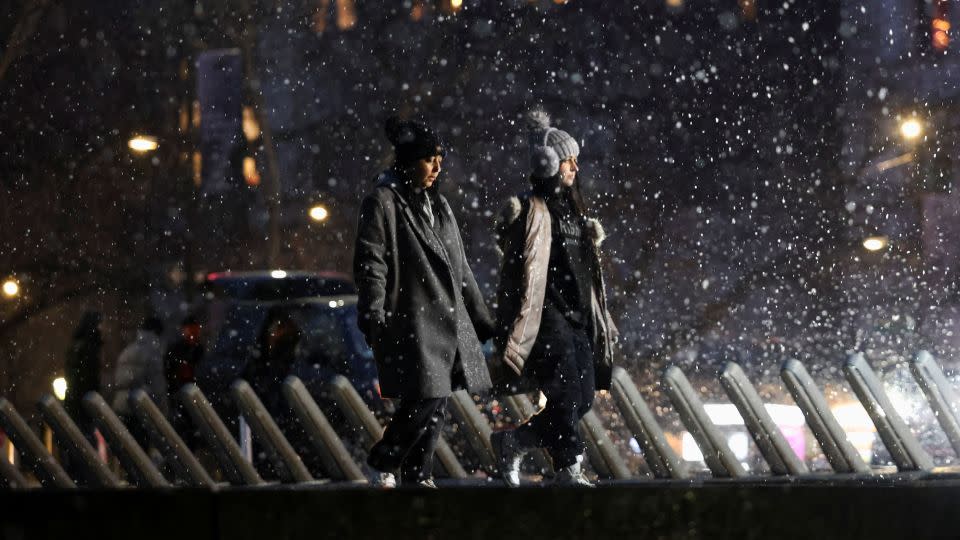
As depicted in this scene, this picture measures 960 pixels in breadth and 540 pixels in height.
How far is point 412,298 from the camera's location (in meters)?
6.41

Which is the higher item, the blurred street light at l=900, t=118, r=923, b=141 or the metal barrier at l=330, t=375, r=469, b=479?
the blurred street light at l=900, t=118, r=923, b=141

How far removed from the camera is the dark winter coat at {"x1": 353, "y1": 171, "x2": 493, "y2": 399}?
6.30 m

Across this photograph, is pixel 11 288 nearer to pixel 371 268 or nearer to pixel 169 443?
pixel 169 443

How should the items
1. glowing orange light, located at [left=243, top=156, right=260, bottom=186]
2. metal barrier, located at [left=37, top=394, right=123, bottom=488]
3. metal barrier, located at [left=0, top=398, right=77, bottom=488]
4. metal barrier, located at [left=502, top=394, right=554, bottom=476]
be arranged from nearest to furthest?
metal barrier, located at [left=502, top=394, right=554, bottom=476] < metal barrier, located at [left=37, top=394, right=123, bottom=488] < metal barrier, located at [left=0, top=398, right=77, bottom=488] < glowing orange light, located at [left=243, top=156, right=260, bottom=186]

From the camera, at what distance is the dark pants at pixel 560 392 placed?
22.6 ft

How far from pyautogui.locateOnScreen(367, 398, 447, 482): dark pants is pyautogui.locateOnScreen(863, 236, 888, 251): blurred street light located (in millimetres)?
23437

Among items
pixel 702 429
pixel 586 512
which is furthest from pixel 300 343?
pixel 586 512

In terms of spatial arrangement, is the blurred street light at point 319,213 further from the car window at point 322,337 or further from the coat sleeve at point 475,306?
the coat sleeve at point 475,306

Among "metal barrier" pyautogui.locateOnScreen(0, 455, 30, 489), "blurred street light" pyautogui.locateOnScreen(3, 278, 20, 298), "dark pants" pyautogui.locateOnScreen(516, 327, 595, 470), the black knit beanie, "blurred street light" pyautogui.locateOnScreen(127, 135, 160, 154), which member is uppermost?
"blurred street light" pyautogui.locateOnScreen(127, 135, 160, 154)

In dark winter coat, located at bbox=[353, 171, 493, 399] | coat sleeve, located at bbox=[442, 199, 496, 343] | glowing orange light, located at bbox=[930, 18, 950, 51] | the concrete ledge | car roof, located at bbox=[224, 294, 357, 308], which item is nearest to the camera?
the concrete ledge

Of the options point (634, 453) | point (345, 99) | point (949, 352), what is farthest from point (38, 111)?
point (949, 352)

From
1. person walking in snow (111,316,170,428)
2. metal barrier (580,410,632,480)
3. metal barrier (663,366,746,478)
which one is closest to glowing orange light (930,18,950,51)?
person walking in snow (111,316,170,428)

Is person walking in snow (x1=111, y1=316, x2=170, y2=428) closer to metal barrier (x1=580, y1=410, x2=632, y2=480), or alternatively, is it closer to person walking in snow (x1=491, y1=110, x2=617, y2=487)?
metal barrier (x1=580, y1=410, x2=632, y2=480)

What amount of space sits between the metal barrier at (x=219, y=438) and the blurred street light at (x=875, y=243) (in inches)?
854
